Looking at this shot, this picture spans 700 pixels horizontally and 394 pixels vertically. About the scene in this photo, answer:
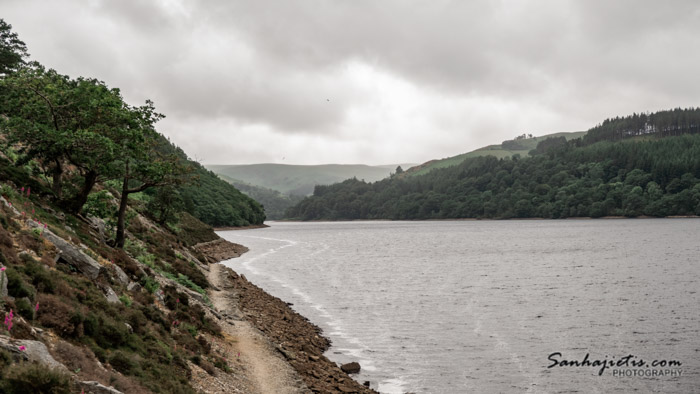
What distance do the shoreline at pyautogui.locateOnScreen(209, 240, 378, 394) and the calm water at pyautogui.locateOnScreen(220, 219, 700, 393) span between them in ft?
5.36

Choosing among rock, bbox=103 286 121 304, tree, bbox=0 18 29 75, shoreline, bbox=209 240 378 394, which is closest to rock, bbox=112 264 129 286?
rock, bbox=103 286 121 304

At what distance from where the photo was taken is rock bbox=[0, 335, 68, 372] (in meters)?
11.7

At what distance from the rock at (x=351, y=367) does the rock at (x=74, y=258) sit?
45.5 ft

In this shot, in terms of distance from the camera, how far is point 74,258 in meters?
21.5

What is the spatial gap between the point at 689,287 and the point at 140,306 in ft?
186

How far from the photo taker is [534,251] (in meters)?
101

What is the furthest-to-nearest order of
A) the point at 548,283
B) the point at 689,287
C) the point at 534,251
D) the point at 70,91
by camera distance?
the point at 534,251
the point at 548,283
the point at 689,287
the point at 70,91

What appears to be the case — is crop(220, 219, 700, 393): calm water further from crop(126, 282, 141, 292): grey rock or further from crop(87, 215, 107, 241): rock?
crop(87, 215, 107, 241): rock

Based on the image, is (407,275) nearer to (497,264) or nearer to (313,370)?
(497,264)

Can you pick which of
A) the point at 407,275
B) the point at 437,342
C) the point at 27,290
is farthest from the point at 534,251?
the point at 27,290

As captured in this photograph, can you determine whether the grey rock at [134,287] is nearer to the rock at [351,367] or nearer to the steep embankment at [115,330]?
the steep embankment at [115,330]

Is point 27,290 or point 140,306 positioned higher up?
point 27,290

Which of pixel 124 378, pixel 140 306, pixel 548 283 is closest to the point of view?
pixel 124 378

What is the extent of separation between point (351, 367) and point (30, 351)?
18.3 metres
